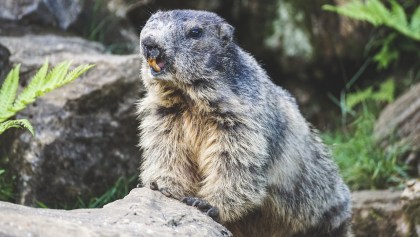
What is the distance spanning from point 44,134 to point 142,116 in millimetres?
1571

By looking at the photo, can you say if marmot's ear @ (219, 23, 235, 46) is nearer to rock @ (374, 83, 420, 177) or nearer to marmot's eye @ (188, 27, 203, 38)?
marmot's eye @ (188, 27, 203, 38)

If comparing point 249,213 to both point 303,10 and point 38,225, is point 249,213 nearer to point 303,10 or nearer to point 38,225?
point 38,225

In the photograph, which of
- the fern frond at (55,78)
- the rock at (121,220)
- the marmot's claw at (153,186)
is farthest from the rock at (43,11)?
the rock at (121,220)

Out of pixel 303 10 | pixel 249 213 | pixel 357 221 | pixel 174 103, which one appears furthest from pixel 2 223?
pixel 303 10

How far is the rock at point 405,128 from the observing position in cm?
838

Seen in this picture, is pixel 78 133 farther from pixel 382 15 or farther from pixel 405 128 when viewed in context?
pixel 382 15

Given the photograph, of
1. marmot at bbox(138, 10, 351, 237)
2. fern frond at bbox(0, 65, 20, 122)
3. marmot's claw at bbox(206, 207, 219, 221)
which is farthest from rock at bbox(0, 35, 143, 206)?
marmot's claw at bbox(206, 207, 219, 221)

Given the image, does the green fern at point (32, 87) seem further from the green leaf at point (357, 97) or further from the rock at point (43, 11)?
the green leaf at point (357, 97)

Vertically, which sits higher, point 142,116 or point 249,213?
point 142,116

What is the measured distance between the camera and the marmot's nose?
207 inches

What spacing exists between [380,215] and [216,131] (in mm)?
2932

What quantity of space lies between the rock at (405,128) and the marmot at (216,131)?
9.18ft

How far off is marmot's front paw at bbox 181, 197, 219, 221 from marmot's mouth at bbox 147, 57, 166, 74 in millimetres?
1020

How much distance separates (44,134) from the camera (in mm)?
7117
